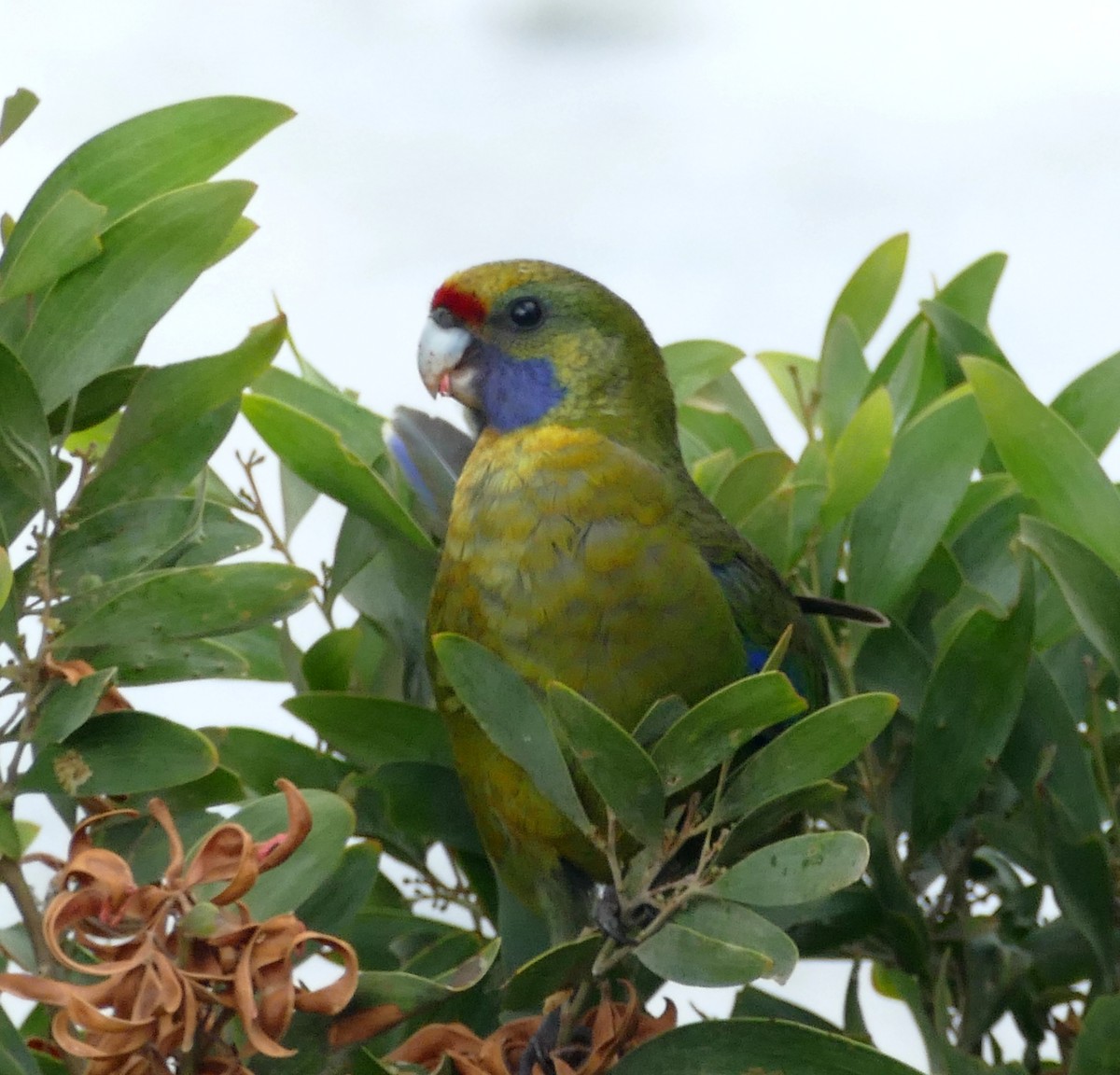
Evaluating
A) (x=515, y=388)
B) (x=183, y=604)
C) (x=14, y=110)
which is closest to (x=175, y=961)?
(x=183, y=604)

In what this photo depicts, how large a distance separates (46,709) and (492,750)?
230 millimetres

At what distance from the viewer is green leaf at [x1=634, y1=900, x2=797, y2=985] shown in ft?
1.84

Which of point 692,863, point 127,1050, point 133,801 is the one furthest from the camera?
point 692,863

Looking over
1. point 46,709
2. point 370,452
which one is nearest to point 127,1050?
point 46,709

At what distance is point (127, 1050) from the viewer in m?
0.52

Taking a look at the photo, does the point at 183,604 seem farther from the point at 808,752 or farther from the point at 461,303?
the point at 461,303

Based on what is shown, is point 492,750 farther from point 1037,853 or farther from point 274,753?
point 1037,853

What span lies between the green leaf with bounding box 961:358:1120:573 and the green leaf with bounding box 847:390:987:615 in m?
0.08

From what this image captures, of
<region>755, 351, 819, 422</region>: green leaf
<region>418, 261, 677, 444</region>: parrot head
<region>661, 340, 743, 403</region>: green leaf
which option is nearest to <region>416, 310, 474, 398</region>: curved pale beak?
<region>418, 261, 677, 444</region>: parrot head

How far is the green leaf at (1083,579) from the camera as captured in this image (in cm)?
70

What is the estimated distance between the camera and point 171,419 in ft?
2.13

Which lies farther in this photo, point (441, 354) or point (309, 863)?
point (441, 354)

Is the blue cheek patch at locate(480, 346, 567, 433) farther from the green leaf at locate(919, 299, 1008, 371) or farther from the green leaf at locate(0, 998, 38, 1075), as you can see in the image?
the green leaf at locate(0, 998, 38, 1075)

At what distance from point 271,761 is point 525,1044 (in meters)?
0.21
